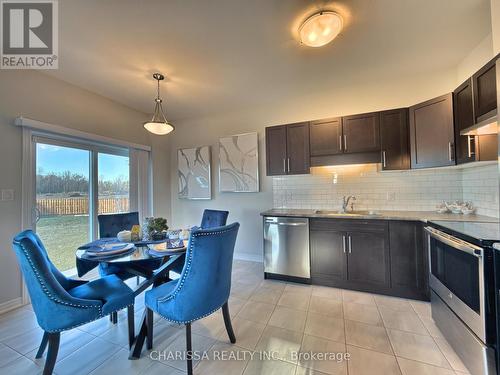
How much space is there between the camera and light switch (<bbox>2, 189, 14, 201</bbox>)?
2257 millimetres

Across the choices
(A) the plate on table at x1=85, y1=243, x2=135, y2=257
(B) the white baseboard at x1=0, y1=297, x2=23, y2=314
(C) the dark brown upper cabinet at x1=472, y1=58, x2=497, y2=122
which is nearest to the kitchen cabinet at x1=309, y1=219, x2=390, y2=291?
(C) the dark brown upper cabinet at x1=472, y1=58, x2=497, y2=122

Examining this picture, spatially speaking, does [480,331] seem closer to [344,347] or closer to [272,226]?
[344,347]

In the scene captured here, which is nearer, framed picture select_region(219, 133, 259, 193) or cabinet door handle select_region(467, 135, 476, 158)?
cabinet door handle select_region(467, 135, 476, 158)

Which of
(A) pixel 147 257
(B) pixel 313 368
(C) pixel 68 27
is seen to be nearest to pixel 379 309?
(B) pixel 313 368

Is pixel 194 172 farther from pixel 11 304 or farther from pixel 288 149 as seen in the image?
pixel 11 304

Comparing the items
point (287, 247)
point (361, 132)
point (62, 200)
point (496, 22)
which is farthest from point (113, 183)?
point (496, 22)

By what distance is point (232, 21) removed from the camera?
6.00 feet

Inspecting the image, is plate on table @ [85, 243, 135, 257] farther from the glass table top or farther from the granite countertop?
the granite countertop

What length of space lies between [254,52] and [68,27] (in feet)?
5.63

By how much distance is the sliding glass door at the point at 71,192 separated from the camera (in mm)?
2662

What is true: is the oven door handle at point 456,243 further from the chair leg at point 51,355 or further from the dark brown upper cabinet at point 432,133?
the chair leg at point 51,355

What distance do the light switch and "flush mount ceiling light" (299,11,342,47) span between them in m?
3.45

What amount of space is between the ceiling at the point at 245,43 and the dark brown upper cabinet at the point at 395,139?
0.60 m

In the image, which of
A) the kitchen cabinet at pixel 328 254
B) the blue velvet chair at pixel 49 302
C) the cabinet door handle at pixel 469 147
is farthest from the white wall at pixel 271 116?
the blue velvet chair at pixel 49 302
